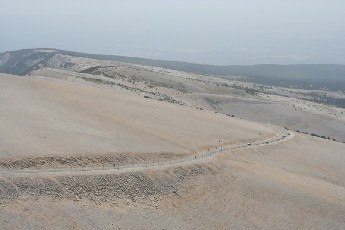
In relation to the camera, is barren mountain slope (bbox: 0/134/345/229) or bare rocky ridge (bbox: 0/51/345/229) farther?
bare rocky ridge (bbox: 0/51/345/229)

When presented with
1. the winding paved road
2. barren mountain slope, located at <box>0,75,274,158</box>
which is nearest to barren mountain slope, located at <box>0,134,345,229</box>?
the winding paved road

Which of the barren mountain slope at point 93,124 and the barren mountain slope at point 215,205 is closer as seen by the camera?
the barren mountain slope at point 215,205

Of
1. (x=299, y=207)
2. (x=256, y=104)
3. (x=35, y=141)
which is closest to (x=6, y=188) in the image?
(x=35, y=141)

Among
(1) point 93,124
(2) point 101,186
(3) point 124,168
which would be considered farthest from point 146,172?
(1) point 93,124

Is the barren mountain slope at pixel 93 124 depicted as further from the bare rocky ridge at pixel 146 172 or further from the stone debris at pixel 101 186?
the stone debris at pixel 101 186

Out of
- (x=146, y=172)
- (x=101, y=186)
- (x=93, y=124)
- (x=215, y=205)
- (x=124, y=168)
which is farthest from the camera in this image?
(x=93, y=124)

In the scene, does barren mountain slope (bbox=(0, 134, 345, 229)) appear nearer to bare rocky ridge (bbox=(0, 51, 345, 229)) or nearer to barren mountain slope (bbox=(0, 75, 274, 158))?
bare rocky ridge (bbox=(0, 51, 345, 229))

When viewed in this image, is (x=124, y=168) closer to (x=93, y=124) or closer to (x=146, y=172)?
(x=146, y=172)

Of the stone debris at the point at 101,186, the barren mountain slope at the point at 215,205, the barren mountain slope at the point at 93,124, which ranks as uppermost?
the barren mountain slope at the point at 93,124

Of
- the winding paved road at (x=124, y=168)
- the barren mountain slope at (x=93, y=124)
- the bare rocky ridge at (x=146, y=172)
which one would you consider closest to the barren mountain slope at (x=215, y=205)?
the bare rocky ridge at (x=146, y=172)

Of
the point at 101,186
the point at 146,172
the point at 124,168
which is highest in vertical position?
the point at 124,168

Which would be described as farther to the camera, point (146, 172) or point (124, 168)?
point (124, 168)

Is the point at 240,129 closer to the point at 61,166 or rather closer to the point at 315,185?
the point at 315,185
